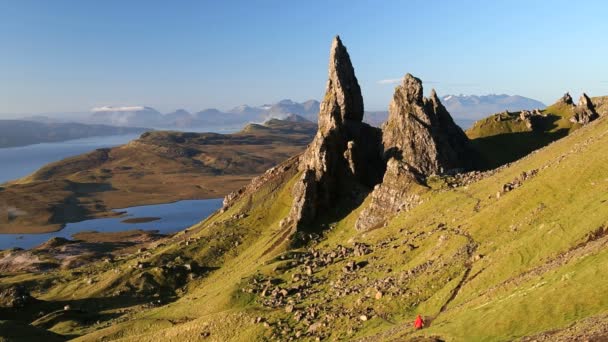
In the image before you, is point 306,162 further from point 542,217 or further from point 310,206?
point 542,217

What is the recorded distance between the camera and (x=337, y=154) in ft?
422

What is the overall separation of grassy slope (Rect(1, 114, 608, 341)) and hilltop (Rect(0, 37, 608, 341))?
0.25 meters

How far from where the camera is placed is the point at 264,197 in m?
146

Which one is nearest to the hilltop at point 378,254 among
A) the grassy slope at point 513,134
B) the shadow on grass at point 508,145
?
the grassy slope at point 513,134

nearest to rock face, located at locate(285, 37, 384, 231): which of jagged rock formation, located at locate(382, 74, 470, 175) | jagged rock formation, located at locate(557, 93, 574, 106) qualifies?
jagged rock formation, located at locate(382, 74, 470, 175)

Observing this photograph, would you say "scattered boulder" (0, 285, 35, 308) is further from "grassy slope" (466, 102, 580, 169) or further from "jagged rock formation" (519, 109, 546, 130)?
"jagged rock formation" (519, 109, 546, 130)

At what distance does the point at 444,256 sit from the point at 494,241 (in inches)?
271

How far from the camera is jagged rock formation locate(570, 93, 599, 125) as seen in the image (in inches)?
6181

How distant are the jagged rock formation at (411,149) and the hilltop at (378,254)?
41 centimetres

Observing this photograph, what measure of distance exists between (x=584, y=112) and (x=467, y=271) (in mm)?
125759

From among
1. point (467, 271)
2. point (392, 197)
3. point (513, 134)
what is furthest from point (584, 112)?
point (467, 271)

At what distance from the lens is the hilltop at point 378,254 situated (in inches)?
1919

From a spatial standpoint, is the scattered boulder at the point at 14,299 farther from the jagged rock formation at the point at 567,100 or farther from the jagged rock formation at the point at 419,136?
the jagged rock formation at the point at 567,100

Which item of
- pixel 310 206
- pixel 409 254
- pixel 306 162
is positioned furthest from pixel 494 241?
pixel 306 162
